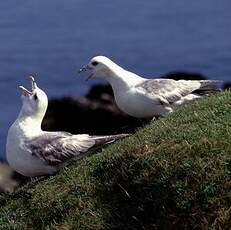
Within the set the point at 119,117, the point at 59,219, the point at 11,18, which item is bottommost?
the point at 11,18

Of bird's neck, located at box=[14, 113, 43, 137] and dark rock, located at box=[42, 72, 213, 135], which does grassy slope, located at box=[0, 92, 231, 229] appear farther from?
dark rock, located at box=[42, 72, 213, 135]

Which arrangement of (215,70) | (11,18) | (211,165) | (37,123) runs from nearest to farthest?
(211,165) → (37,123) → (215,70) → (11,18)

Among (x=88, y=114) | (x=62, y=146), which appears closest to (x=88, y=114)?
(x=88, y=114)

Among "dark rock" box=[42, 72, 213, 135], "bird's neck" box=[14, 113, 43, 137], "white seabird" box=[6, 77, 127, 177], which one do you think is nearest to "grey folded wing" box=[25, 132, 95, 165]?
"white seabird" box=[6, 77, 127, 177]

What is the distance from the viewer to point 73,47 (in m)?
33.5

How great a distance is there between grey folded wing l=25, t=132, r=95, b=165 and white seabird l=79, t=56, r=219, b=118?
123cm

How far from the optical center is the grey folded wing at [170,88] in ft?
50.1

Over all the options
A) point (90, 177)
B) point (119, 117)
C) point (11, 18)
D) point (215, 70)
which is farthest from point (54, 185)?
point (11, 18)

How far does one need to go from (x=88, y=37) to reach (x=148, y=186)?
72.7 feet

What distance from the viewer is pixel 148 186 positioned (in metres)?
12.2

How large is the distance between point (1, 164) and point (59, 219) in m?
9.09

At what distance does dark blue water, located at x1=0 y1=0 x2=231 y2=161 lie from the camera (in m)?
30.8

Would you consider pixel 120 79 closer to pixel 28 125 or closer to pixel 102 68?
pixel 102 68

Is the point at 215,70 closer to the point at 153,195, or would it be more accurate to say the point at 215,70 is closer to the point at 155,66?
the point at 155,66
